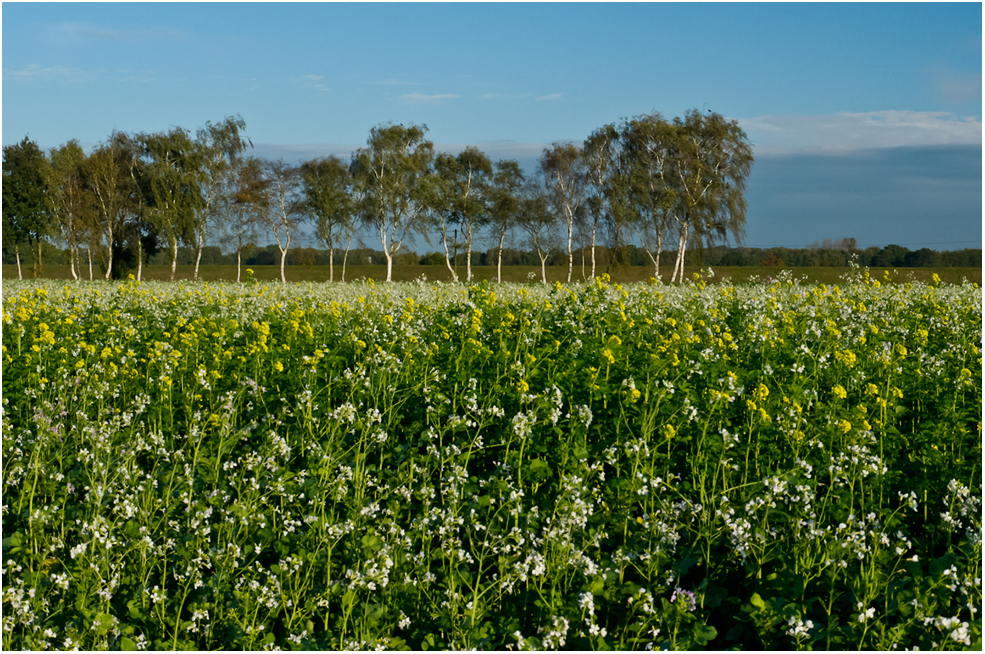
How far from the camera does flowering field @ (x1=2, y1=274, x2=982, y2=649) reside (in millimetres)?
4098

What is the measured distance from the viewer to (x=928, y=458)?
18.8 ft

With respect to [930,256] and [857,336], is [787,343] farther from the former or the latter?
[930,256]

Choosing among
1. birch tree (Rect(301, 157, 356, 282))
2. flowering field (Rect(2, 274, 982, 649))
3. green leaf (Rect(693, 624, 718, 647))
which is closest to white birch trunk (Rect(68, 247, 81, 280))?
birch tree (Rect(301, 157, 356, 282))

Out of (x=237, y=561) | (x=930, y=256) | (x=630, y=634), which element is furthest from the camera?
(x=930, y=256)

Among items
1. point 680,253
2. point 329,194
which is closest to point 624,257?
point 680,253

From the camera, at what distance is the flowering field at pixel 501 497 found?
4.10 metres

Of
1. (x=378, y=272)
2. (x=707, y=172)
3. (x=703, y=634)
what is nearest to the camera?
(x=703, y=634)

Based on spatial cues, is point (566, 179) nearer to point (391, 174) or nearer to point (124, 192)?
point (391, 174)

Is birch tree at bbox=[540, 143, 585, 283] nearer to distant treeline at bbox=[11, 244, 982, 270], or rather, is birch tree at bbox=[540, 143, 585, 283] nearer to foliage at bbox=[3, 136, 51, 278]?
distant treeline at bbox=[11, 244, 982, 270]

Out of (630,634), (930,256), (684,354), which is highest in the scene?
(930,256)

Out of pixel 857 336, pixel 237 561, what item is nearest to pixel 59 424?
pixel 237 561

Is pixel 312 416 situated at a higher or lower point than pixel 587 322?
lower

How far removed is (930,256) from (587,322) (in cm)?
6176

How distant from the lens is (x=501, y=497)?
5.13 meters
